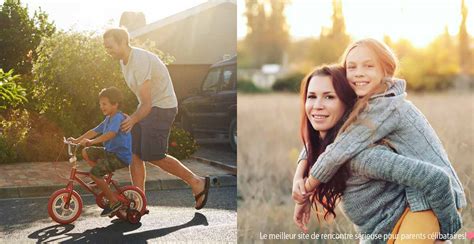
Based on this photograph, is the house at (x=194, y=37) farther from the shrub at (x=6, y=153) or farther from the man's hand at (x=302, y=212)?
the man's hand at (x=302, y=212)

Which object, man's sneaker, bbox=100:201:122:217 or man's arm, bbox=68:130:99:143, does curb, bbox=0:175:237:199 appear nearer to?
man's sneaker, bbox=100:201:122:217

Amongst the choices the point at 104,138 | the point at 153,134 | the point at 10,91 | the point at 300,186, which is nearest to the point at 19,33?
the point at 10,91

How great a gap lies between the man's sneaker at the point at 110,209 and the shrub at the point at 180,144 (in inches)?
10.7

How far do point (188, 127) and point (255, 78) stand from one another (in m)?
0.35

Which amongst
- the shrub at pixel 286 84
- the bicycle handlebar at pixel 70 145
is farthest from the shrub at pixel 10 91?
the shrub at pixel 286 84

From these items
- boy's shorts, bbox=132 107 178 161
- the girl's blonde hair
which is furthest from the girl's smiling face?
boy's shorts, bbox=132 107 178 161

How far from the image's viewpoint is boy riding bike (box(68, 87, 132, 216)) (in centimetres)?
236

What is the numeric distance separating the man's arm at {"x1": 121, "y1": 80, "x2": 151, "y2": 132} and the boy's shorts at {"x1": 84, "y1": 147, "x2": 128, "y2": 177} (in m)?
0.12

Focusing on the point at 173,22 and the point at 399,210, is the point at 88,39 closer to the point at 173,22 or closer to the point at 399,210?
the point at 173,22

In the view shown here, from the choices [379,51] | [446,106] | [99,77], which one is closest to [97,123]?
[99,77]

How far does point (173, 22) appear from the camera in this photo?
258cm

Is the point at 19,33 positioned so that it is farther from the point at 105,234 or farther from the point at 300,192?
the point at 300,192

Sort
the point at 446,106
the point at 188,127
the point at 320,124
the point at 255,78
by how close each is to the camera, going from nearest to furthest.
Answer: the point at 320,124, the point at 255,78, the point at 188,127, the point at 446,106

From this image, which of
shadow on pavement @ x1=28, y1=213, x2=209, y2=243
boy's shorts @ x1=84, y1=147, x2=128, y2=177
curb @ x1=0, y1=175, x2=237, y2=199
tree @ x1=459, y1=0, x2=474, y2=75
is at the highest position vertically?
tree @ x1=459, y1=0, x2=474, y2=75
